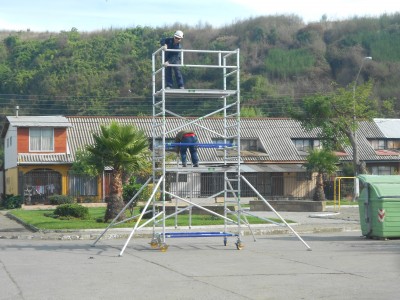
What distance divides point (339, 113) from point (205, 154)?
35.9 feet

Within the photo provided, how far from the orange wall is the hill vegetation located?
30.7 metres

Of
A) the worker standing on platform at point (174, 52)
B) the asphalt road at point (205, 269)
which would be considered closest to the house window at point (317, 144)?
the asphalt road at point (205, 269)

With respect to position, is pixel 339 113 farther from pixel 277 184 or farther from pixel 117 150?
pixel 117 150

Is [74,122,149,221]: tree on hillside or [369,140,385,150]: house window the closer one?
[74,122,149,221]: tree on hillside

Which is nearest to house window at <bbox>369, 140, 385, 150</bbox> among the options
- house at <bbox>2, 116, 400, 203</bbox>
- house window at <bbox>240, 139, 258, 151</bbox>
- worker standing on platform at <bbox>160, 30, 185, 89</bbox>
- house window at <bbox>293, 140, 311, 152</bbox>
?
house at <bbox>2, 116, 400, 203</bbox>

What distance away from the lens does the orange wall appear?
5256 centimetres

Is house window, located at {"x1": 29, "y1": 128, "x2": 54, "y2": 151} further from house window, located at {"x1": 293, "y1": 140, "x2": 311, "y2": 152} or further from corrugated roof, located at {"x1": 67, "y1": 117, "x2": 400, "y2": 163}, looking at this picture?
house window, located at {"x1": 293, "y1": 140, "x2": 311, "y2": 152}

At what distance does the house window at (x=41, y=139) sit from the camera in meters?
52.9

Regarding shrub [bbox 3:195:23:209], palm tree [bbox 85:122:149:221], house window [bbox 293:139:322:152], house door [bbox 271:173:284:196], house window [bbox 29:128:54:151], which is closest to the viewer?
palm tree [bbox 85:122:149:221]

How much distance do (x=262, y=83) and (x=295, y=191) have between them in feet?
127

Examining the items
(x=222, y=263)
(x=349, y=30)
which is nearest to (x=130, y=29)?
(x=349, y=30)

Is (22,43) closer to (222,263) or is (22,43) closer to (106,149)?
(106,149)

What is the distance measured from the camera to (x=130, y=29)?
410ft

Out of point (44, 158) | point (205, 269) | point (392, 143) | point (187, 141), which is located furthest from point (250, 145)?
point (205, 269)
